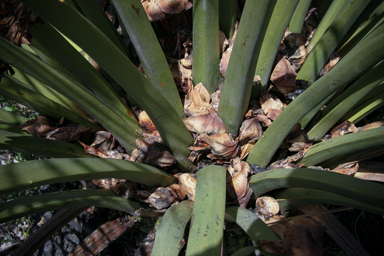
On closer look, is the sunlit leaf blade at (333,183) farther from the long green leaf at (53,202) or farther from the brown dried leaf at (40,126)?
the brown dried leaf at (40,126)

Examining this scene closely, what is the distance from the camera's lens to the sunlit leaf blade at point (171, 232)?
29.2 inches

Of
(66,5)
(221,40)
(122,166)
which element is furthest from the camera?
(221,40)

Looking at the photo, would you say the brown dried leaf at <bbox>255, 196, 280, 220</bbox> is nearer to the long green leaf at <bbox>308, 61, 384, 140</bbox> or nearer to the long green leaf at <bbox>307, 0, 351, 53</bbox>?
the long green leaf at <bbox>308, 61, 384, 140</bbox>

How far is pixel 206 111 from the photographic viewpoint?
1.12 meters

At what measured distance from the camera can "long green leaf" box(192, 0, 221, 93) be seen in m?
Answer: 0.96

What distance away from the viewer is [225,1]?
3.56 ft

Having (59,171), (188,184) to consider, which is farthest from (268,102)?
(59,171)

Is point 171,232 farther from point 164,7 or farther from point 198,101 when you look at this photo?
point 164,7

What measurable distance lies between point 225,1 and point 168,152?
0.70 meters

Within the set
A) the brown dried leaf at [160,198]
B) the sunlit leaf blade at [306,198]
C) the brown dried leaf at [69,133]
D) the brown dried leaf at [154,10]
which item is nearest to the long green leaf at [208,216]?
the brown dried leaf at [160,198]

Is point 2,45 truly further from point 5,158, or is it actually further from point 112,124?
point 5,158

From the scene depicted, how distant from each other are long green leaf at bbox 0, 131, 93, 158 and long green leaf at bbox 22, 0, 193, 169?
191 millimetres

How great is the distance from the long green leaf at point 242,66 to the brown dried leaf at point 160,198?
1.23ft

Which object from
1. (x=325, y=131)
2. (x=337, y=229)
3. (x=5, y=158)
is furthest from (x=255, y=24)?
(x=5, y=158)
